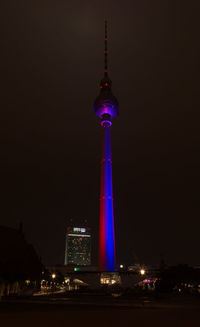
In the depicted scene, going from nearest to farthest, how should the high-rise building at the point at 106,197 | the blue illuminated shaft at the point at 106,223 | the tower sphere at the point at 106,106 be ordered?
the blue illuminated shaft at the point at 106,223, the high-rise building at the point at 106,197, the tower sphere at the point at 106,106

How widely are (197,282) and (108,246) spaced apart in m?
29.6

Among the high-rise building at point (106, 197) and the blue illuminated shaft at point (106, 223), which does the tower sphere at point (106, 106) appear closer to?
the high-rise building at point (106, 197)

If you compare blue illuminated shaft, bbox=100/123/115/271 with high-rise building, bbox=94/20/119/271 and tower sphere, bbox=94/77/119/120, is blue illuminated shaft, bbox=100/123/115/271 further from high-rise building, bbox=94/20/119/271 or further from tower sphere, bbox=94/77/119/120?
tower sphere, bbox=94/77/119/120

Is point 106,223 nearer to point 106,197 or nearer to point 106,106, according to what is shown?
point 106,197

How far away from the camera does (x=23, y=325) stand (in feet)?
53.9

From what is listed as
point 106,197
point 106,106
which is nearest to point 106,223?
point 106,197

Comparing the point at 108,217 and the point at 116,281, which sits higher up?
the point at 108,217

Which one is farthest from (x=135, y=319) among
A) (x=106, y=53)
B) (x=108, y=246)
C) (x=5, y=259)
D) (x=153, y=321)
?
(x=106, y=53)

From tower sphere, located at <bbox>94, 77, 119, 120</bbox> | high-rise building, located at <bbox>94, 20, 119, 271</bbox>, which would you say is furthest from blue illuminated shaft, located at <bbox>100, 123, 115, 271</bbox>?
tower sphere, located at <bbox>94, 77, 119, 120</bbox>

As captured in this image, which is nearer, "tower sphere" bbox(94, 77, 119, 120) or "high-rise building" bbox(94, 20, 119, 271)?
"high-rise building" bbox(94, 20, 119, 271)

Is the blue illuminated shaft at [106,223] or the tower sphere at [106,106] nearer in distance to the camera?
the blue illuminated shaft at [106,223]

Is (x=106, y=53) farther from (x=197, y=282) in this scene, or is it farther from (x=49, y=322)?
(x=49, y=322)

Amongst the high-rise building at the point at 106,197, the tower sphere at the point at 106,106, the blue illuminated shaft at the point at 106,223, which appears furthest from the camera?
the tower sphere at the point at 106,106

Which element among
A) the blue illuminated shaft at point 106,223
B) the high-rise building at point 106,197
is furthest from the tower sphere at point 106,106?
the blue illuminated shaft at point 106,223
